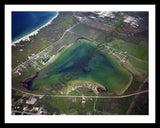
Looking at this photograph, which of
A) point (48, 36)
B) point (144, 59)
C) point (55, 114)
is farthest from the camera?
point (48, 36)

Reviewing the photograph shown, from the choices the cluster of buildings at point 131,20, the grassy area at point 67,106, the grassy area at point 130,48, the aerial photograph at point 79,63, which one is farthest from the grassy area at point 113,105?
the cluster of buildings at point 131,20

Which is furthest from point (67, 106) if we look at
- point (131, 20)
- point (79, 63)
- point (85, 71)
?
point (131, 20)

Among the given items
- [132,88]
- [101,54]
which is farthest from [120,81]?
[101,54]

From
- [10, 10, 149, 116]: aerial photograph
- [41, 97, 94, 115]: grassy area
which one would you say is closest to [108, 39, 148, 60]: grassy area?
[10, 10, 149, 116]: aerial photograph

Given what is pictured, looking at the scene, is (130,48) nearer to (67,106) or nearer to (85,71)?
(85,71)

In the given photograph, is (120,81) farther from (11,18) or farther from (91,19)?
(11,18)

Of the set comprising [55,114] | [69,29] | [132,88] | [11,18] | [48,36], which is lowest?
[55,114]

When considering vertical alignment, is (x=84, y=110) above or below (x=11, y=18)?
below

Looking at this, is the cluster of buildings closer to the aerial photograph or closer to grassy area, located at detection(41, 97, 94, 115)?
the aerial photograph
